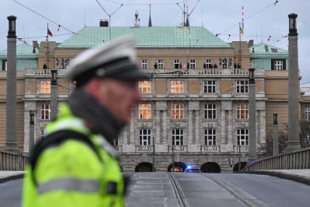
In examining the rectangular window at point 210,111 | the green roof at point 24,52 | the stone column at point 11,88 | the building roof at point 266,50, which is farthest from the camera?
the building roof at point 266,50

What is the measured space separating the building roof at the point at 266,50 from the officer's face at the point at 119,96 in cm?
12600

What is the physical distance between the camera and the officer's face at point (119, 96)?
11.3ft

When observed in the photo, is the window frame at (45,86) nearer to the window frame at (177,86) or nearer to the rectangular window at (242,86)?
the window frame at (177,86)

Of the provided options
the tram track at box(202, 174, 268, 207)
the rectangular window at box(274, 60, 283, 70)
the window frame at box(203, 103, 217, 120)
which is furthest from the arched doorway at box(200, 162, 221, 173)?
the tram track at box(202, 174, 268, 207)

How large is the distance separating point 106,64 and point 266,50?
424 feet

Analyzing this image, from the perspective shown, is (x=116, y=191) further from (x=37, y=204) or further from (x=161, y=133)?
(x=161, y=133)

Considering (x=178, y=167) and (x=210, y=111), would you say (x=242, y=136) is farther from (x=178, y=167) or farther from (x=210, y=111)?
(x=178, y=167)

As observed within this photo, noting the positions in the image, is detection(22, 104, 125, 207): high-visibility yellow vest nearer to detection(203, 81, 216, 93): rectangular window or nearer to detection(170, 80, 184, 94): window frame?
detection(170, 80, 184, 94): window frame

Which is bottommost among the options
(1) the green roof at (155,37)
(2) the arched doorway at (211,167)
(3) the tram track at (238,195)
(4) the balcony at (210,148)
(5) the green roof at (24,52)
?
(2) the arched doorway at (211,167)

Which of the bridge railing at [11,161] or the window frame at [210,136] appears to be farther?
the window frame at [210,136]

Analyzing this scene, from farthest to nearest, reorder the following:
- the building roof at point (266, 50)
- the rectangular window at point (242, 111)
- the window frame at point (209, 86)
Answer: the building roof at point (266, 50) < the rectangular window at point (242, 111) < the window frame at point (209, 86)

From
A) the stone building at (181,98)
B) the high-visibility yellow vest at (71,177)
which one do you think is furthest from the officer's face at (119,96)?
the stone building at (181,98)

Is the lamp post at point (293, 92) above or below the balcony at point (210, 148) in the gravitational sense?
above

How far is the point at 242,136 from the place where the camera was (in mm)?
125688
